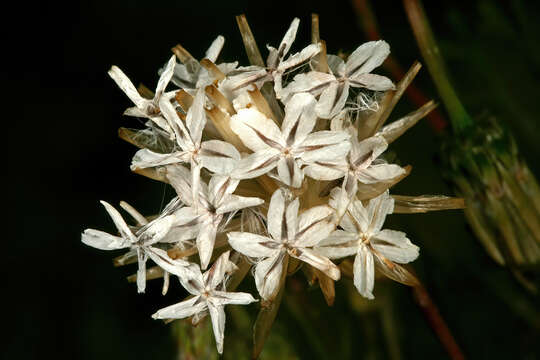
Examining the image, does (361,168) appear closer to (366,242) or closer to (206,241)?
→ (366,242)

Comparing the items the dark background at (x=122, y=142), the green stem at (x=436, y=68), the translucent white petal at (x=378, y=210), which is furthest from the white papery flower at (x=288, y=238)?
the dark background at (x=122, y=142)

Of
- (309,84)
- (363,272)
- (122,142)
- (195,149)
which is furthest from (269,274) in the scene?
(122,142)

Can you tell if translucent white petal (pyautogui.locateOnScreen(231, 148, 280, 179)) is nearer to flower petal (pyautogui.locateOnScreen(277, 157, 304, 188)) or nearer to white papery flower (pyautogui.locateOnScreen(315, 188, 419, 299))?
flower petal (pyautogui.locateOnScreen(277, 157, 304, 188))

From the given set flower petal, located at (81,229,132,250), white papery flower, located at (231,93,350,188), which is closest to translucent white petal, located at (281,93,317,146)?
white papery flower, located at (231,93,350,188)

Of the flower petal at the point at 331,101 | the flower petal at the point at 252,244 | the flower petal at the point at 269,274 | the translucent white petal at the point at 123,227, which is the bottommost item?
the flower petal at the point at 269,274

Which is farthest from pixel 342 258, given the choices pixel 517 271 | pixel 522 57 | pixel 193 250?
pixel 522 57

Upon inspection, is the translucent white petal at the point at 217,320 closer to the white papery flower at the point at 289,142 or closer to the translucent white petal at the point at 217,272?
the translucent white petal at the point at 217,272
